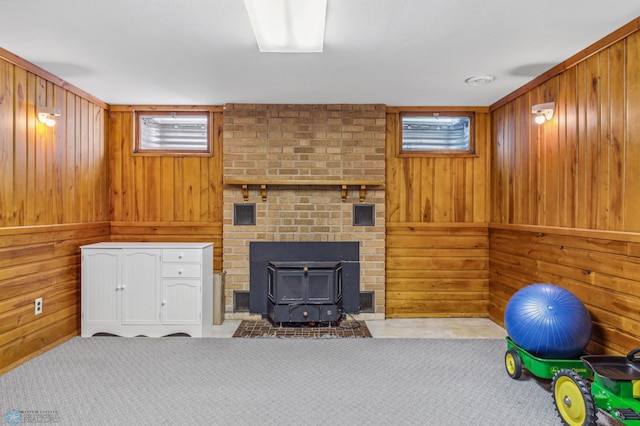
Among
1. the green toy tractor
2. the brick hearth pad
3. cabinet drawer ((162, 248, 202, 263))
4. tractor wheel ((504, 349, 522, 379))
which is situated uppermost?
cabinet drawer ((162, 248, 202, 263))

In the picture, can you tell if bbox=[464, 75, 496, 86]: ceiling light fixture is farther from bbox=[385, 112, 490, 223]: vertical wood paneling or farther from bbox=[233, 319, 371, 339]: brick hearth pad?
bbox=[233, 319, 371, 339]: brick hearth pad

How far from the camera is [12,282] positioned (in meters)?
2.83

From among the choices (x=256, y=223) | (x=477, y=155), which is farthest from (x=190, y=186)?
(x=477, y=155)

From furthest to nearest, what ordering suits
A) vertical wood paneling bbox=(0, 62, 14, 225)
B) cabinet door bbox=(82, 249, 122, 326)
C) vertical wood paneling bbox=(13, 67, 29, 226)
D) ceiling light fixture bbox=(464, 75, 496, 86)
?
1. cabinet door bbox=(82, 249, 122, 326)
2. ceiling light fixture bbox=(464, 75, 496, 86)
3. vertical wood paneling bbox=(13, 67, 29, 226)
4. vertical wood paneling bbox=(0, 62, 14, 225)

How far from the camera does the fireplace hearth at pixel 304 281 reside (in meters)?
3.81

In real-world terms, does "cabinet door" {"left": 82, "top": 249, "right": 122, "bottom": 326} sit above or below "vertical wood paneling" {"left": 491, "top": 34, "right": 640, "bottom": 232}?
below

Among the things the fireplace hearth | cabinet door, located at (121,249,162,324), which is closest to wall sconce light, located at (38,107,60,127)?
cabinet door, located at (121,249,162,324)

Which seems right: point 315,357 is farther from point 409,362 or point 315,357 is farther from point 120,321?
point 120,321

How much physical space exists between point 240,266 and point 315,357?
4.87 ft

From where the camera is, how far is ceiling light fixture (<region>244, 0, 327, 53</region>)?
202 cm

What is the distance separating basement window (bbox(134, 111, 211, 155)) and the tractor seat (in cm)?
385

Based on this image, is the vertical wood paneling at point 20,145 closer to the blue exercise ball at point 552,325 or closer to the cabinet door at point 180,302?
the cabinet door at point 180,302

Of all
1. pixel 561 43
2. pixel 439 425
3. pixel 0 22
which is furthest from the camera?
pixel 561 43

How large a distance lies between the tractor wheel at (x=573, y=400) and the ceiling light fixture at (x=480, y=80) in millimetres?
2393
